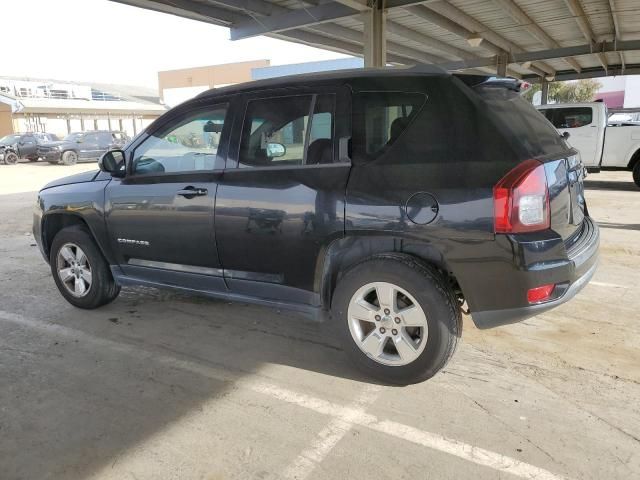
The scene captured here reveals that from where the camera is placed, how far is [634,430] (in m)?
2.70

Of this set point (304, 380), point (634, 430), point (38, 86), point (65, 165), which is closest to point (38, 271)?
point (304, 380)

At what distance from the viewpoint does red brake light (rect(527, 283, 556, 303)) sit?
2.83 m

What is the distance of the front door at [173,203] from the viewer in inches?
148

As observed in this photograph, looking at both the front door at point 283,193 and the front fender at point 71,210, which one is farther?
the front fender at point 71,210

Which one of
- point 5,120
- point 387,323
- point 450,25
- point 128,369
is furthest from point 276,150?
point 5,120

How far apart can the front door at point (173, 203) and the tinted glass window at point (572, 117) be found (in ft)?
35.6

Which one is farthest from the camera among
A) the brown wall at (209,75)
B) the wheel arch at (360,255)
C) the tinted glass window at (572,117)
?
the brown wall at (209,75)

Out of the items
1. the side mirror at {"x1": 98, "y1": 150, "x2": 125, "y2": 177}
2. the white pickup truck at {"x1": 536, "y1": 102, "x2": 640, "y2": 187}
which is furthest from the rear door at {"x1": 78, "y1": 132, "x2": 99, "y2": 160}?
the side mirror at {"x1": 98, "y1": 150, "x2": 125, "y2": 177}

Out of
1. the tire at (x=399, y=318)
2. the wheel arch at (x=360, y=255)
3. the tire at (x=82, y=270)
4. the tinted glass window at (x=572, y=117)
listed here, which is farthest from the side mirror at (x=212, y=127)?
the tinted glass window at (x=572, y=117)

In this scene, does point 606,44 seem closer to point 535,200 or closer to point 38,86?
point 535,200

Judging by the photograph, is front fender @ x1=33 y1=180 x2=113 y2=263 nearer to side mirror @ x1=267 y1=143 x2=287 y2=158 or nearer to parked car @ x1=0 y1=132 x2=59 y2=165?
side mirror @ x1=267 y1=143 x2=287 y2=158

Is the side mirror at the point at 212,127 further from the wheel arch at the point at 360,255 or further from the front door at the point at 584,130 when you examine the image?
the front door at the point at 584,130

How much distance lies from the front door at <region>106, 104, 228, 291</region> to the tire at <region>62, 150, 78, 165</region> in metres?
23.5

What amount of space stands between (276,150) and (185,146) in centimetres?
91
